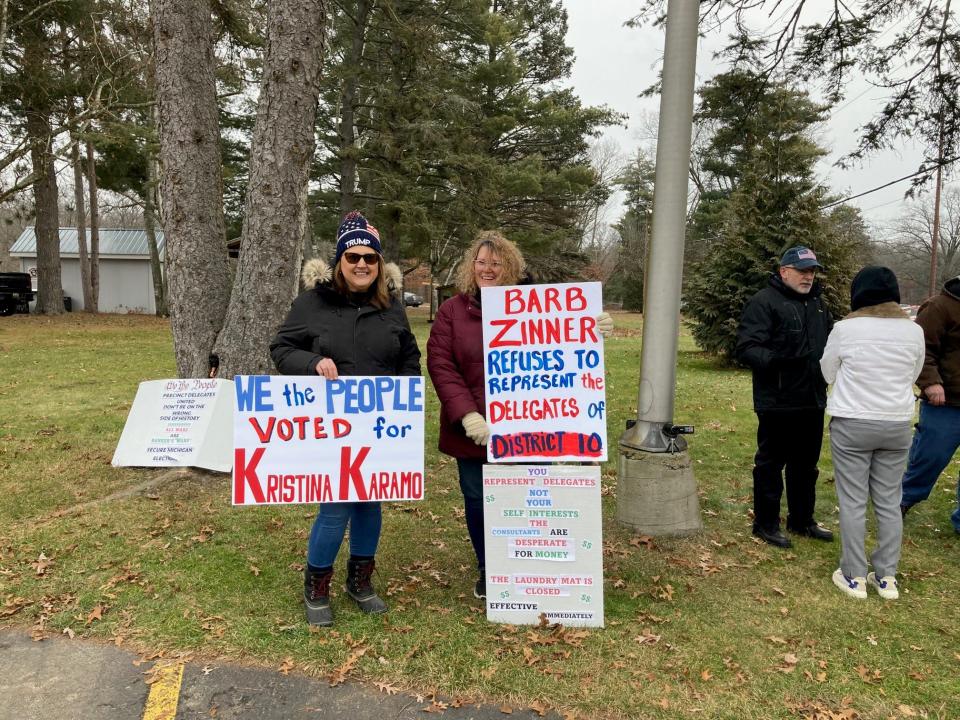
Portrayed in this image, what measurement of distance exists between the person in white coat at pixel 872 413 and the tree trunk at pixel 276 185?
412cm

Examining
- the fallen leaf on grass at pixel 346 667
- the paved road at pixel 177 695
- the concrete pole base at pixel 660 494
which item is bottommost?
the paved road at pixel 177 695

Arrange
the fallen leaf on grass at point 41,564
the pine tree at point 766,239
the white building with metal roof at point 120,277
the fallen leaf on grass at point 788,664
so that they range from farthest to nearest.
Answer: the white building with metal roof at point 120,277 < the pine tree at point 766,239 < the fallen leaf on grass at point 41,564 < the fallen leaf on grass at point 788,664

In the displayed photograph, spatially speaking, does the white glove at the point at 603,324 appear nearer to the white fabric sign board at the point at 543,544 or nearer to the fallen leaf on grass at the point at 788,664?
the white fabric sign board at the point at 543,544

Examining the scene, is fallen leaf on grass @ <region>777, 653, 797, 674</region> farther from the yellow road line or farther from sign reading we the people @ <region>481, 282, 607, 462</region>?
the yellow road line

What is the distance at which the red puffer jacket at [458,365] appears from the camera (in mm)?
3490

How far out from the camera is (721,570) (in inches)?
167

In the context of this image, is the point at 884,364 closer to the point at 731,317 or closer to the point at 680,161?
the point at 680,161

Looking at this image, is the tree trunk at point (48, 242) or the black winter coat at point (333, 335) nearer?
the black winter coat at point (333, 335)

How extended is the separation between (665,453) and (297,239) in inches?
135

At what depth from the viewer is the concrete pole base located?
4.68 m

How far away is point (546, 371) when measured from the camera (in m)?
3.48

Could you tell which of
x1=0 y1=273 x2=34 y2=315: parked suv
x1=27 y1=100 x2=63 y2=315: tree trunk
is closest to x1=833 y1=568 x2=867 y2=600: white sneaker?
x1=27 y1=100 x2=63 y2=315: tree trunk

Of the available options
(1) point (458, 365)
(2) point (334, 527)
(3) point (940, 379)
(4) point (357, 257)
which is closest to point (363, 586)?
(2) point (334, 527)

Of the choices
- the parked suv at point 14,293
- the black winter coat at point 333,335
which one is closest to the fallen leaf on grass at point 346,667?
the black winter coat at point 333,335
